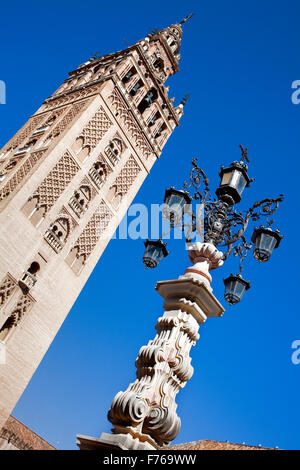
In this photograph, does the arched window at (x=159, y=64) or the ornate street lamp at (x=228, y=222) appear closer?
the ornate street lamp at (x=228, y=222)

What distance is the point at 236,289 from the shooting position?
4.05m

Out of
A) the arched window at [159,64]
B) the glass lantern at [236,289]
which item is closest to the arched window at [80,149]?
the arched window at [159,64]

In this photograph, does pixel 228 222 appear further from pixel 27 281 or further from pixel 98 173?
pixel 98 173

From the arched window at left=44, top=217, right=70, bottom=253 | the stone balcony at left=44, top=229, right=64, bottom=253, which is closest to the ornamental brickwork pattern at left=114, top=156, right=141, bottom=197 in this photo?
the arched window at left=44, top=217, right=70, bottom=253

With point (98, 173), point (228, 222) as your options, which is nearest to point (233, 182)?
point (228, 222)

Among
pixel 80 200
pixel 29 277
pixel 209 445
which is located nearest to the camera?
pixel 209 445

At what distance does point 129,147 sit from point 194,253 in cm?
1339

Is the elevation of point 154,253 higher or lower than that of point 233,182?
lower

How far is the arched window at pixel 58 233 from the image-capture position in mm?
13145

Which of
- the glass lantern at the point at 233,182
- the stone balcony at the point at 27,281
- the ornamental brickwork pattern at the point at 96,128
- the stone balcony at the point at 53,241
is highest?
the ornamental brickwork pattern at the point at 96,128

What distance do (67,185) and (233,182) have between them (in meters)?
9.69

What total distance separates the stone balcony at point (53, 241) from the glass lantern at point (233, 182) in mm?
8909

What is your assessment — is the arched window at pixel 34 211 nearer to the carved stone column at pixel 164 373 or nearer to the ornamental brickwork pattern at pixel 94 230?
the ornamental brickwork pattern at pixel 94 230

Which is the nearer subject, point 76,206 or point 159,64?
point 76,206
